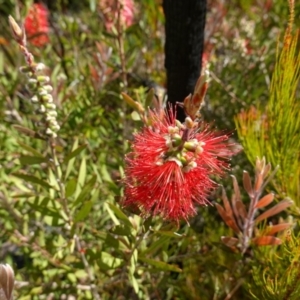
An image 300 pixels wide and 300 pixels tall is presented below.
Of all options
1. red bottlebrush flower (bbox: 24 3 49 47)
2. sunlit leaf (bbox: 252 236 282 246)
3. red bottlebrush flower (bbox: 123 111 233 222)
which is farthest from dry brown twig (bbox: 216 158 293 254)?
red bottlebrush flower (bbox: 24 3 49 47)

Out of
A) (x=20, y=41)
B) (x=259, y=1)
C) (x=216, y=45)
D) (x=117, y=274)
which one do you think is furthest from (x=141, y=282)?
(x=259, y=1)

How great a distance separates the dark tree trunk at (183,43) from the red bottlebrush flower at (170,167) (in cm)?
26

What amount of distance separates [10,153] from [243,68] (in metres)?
0.71

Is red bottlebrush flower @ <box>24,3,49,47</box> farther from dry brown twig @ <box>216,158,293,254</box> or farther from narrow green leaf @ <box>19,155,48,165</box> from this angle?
dry brown twig @ <box>216,158,293,254</box>

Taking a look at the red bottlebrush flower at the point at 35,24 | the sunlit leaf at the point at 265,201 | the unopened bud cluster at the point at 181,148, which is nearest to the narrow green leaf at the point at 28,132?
the unopened bud cluster at the point at 181,148

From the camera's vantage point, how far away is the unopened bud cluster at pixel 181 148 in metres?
0.59

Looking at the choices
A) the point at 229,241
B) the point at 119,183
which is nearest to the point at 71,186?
the point at 119,183

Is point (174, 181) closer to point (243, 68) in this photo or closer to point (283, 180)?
point (283, 180)

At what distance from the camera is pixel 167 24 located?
0.92m

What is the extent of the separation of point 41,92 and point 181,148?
0.26 metres

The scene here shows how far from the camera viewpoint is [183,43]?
0.92 meters

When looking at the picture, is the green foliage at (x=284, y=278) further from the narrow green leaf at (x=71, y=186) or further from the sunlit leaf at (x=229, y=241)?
the narrow green leaf at (x=71, y=186)

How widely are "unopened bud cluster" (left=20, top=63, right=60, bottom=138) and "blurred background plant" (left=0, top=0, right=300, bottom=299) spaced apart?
4 centimetres

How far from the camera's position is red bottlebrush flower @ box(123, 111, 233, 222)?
0.61 m
